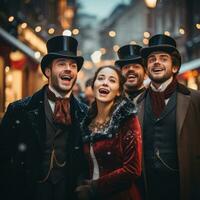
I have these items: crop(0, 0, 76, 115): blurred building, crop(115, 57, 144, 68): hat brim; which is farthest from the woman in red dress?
crop(0, 0, 76, 115): blurred building

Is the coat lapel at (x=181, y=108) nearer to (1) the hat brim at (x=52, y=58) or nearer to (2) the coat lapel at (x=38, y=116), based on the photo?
(1) the hat brim at (x=52, y=58)

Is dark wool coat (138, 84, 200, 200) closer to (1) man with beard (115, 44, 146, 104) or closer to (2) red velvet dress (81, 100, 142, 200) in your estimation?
(2) red velvet dress (81, 100, 142, 200)

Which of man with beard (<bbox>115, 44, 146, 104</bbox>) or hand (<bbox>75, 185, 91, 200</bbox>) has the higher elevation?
man with beard (<bbox>115, 44, 146, 104</bbox>)

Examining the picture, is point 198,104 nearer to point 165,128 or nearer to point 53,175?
point 165,128

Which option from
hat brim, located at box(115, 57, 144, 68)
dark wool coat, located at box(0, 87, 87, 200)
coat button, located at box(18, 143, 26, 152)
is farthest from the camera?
hat brim, located at box(115, 57, 144, 68)

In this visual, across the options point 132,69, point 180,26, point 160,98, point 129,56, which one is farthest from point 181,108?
point 180,26

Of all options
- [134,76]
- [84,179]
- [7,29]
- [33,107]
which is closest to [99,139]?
[84,179]

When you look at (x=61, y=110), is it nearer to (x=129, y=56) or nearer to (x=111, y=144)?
(x=111, y=144)

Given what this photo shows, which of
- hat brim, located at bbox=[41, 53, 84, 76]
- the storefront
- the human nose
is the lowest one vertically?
the human nose

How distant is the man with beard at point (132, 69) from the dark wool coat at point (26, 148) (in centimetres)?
221

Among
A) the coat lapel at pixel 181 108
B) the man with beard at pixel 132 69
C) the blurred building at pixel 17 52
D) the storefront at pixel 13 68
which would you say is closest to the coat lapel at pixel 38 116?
the coat lapel at pixel 181 108

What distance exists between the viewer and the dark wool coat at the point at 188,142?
6.50 metres

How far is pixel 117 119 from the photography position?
5594 millimetres

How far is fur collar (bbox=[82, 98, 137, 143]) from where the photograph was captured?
5555 mm
